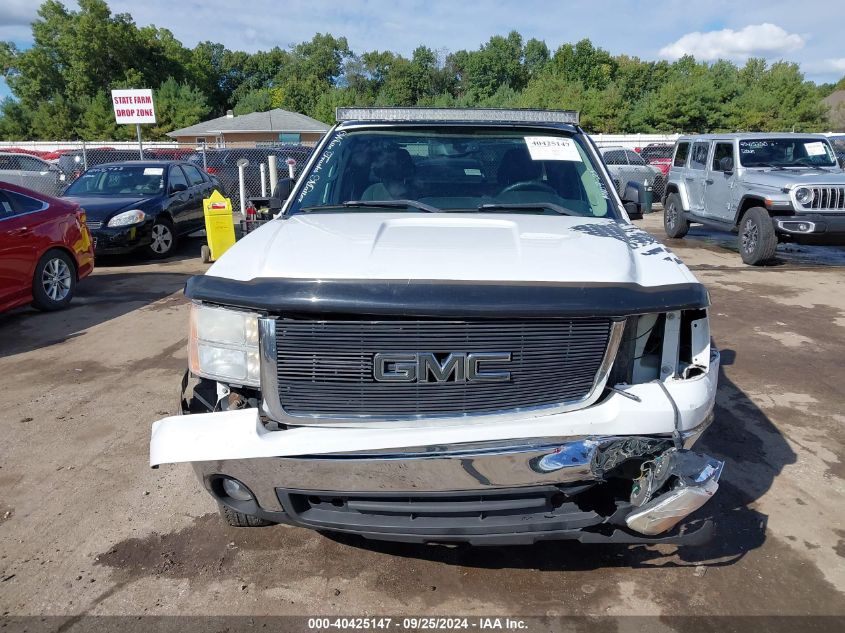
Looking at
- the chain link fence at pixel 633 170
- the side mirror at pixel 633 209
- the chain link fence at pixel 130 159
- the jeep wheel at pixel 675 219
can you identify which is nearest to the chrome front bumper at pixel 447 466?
the side mirror at pixel 633 209

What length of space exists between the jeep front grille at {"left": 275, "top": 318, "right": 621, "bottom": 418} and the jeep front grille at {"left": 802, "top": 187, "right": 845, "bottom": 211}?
890 cm

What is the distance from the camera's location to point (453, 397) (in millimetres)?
2234

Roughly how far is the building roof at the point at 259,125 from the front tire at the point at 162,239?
30.9m

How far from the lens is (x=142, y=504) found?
3301mm

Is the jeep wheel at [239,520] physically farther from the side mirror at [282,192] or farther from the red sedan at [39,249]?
the red sedan at [39,249]

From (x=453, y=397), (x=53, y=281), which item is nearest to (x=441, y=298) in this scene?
(x=453, y=397)

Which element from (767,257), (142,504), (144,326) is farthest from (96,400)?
(767,257)

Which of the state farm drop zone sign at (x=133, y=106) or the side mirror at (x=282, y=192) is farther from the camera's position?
the state farm drop zone sign at (x=133, y=106)

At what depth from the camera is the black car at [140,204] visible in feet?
32.8

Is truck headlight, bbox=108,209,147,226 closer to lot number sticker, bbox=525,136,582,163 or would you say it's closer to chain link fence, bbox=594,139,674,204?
lot number sticker, bbox=525,136,582,163

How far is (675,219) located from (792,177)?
3.36 metres

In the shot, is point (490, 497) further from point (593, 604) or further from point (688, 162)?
point (688, 162)

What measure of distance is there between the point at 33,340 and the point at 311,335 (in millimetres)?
5324

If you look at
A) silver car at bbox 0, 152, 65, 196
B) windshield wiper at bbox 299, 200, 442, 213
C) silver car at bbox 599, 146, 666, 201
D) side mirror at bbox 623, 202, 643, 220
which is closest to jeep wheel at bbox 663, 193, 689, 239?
silver car at bbox 599, 146, 666, 201
